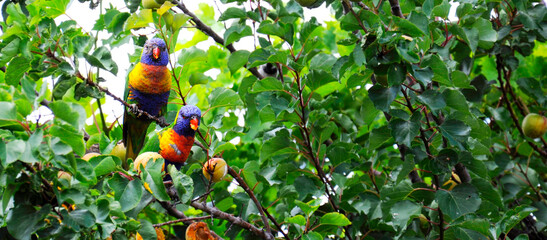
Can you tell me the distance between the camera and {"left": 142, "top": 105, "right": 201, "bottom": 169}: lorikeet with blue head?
1.76 meters

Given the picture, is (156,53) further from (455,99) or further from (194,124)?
(455,99)

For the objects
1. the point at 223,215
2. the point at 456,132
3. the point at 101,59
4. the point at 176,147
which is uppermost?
the point at 101,59

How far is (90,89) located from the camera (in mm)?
1655

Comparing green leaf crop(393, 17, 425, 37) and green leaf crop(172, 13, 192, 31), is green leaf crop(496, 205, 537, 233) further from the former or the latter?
green leaf crop(172, 13, 192, 31)

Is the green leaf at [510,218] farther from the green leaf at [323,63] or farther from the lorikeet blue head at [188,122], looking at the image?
the lorikeet blue head at [188,122]

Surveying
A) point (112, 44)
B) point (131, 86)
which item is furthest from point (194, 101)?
point (112, 44)

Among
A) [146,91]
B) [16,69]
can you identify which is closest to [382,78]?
[146,91]

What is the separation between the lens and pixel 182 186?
1.52 meters

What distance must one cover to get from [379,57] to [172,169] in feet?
2.30

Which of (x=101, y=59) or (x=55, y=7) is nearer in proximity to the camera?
(x=101, y=59)

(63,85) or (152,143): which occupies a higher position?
(63,85)

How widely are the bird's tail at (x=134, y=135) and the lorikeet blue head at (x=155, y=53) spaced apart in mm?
213

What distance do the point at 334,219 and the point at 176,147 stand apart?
581 mm

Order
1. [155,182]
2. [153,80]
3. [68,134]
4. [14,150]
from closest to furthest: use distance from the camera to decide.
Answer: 1. [14,150]
2. [68,134]
3. [155,182]
4. [153,80]
